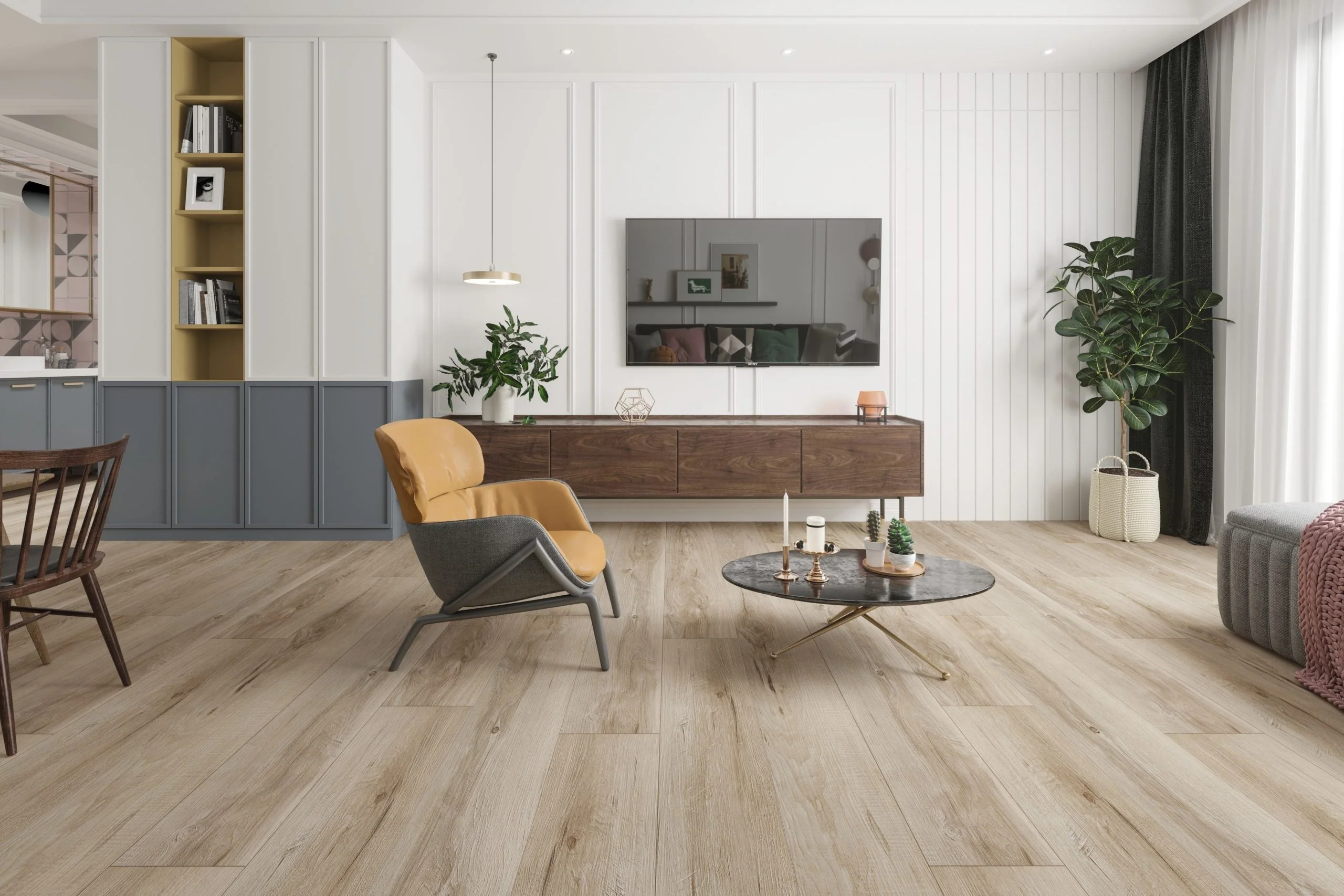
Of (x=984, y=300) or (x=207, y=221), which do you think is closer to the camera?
(x=207, y=221)

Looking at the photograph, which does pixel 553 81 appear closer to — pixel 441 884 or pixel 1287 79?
pixel 1287 79

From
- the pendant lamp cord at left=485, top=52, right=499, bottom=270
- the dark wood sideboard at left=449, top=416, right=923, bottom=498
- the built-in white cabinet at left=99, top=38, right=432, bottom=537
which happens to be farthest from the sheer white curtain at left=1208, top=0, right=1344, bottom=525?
the built-in white cabinet at left=99, top=38, right=432, bottom=537

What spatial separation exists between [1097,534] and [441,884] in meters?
4.23

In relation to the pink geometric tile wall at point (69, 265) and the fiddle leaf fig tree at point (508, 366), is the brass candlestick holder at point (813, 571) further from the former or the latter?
the pink geometric tile wall at point (69, 265)

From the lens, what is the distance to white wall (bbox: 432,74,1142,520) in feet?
16.4

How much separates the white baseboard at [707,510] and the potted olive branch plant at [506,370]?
0.76 meters

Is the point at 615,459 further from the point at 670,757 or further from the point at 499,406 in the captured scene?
the point at 670,757

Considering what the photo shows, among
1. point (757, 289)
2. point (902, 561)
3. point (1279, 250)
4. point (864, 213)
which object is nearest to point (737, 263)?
point (757, 289)

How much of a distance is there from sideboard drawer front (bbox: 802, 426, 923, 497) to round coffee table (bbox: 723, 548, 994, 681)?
177cm

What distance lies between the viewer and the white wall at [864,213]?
5.01 metres

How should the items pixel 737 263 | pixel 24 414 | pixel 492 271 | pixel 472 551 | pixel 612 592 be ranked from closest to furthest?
pixel 472 551
pixel 612 592
pixel 492 271
pixel 737 263
pixel 24 414

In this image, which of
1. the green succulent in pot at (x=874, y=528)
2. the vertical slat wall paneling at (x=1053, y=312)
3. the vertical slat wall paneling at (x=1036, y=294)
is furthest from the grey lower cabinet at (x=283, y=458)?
the vertical slat wall paneling at (x=1053, y=312)

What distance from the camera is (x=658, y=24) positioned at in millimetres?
4250

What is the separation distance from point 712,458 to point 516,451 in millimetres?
1070
